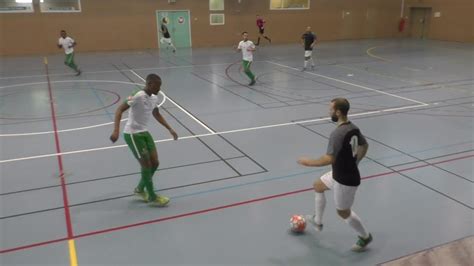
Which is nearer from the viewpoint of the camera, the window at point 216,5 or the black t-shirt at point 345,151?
the black t-shirt at point 345,151

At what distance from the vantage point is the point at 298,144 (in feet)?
26.8

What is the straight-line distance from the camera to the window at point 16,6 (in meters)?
22.0

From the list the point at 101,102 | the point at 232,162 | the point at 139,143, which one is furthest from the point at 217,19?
the point at 139,143

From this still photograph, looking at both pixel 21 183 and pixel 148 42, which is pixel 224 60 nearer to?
pixel 148 42

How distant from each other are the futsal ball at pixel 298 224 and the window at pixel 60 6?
23060mm

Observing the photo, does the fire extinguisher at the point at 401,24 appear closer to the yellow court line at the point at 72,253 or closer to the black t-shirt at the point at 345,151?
the black t-shirt at the point at 345,151

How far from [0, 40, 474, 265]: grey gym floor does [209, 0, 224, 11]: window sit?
13731mm

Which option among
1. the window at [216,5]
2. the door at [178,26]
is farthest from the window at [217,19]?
the door at [178,26]

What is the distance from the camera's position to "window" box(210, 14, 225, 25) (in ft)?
88.0

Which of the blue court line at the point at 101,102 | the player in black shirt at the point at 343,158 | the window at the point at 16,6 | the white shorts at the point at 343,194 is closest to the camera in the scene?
the player in black shirt at the point at 343,158

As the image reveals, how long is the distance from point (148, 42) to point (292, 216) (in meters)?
22.7

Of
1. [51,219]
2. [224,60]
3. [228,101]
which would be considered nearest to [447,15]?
[224,60]

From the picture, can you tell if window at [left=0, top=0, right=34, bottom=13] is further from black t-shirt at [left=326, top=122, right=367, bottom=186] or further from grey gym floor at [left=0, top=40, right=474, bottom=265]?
black t-shirt at [left=326, top=122, right=367, bottom=186]

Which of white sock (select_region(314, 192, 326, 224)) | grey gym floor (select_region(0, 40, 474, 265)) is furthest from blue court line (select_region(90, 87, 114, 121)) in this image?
white sock (select_region(314, 192, 326, 224))
